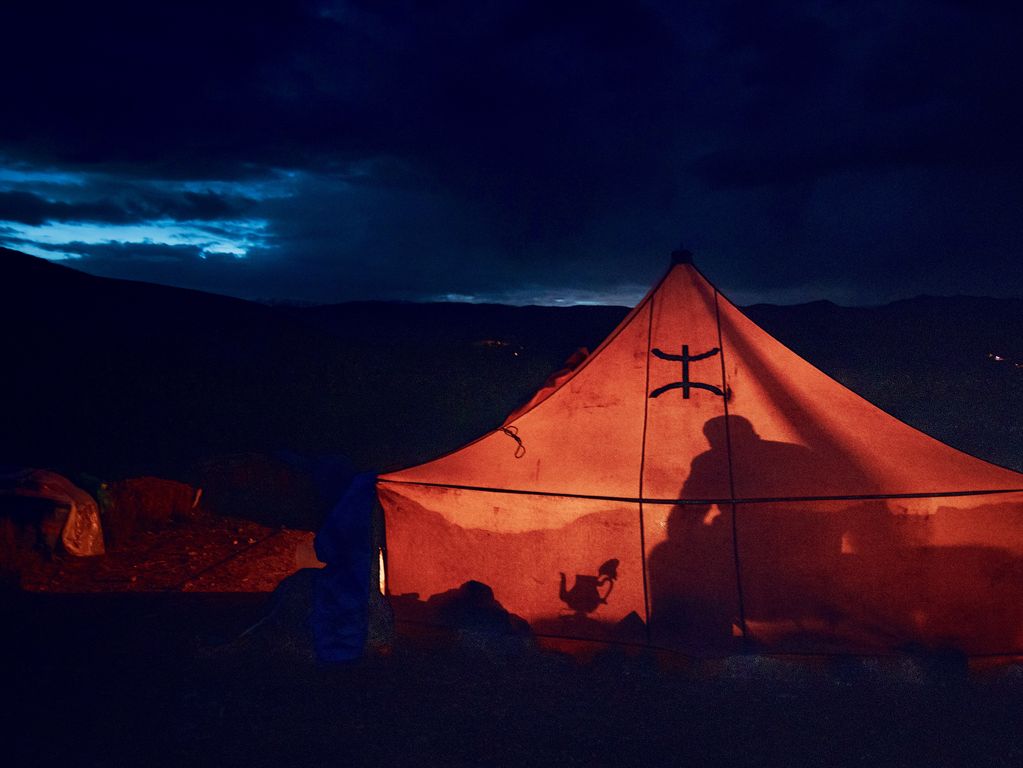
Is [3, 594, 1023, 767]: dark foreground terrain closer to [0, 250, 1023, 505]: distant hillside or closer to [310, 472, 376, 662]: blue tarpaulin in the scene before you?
[310, 472, 376, 662]: blue tarpaulin

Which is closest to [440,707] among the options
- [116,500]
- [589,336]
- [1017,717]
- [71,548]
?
[1017,717]

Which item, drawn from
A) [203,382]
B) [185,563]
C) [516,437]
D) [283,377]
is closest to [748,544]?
[516,437]

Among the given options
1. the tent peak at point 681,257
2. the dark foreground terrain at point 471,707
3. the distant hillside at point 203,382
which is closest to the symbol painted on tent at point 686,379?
the tent peak at point 681,257

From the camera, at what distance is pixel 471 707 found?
488 cm

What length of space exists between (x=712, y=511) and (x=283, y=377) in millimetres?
24668

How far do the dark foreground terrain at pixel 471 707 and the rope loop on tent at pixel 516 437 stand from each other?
1571 mm

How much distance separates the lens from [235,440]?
16.5 meters

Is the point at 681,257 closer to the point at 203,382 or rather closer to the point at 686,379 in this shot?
the point at 686,379

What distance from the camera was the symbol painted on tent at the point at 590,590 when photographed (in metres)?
5.44

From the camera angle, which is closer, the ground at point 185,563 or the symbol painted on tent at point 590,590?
the symbol painted on tent at point 590,590

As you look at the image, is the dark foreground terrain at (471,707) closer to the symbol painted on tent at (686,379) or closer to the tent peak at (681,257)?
the symbol painted on tent at (686,379)

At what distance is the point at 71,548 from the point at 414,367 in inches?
1004

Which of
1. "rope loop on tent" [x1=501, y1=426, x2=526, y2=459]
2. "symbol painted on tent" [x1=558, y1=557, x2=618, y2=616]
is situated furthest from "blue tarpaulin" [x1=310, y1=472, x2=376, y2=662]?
"symbol painted on tent" [x1=558, y1=557, x2=618, y2=616]

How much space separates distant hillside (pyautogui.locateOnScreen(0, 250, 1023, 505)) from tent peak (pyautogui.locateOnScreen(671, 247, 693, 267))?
10.5 feet
